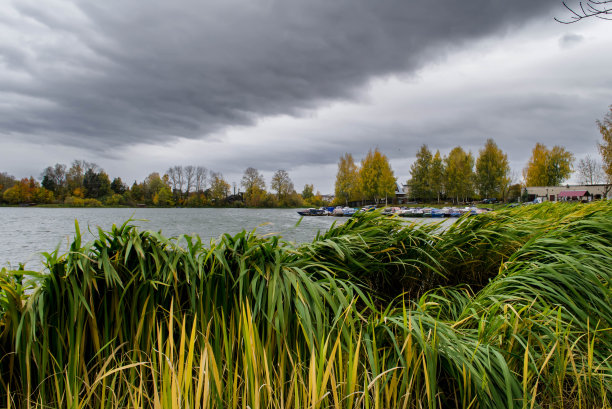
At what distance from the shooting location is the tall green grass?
3.49 ft

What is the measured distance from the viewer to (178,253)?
142cm

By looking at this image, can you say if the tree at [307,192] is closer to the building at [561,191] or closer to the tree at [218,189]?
the tree at [218,189]

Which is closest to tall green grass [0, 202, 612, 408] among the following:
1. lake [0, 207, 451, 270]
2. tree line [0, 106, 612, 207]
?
lake [0, 207, 451, 270]

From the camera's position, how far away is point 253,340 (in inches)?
45.2

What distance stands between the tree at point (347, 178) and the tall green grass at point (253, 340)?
59261 mm

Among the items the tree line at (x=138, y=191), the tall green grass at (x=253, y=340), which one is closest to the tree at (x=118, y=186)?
the tree line at (x=138, y=191)

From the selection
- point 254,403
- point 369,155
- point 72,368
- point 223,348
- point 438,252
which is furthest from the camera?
point 369,155

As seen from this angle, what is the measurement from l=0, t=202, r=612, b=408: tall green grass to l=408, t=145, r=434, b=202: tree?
55.7 m

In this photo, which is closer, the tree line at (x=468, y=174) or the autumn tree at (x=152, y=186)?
the tree line at (x=468, y=174)

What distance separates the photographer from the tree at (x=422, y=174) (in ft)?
174

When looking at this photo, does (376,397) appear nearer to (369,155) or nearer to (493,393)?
(493,393)

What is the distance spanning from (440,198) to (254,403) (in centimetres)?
6290

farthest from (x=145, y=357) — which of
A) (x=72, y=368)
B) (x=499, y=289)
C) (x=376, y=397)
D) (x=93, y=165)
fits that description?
(x=93, y=165)

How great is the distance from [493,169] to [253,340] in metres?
56.7
